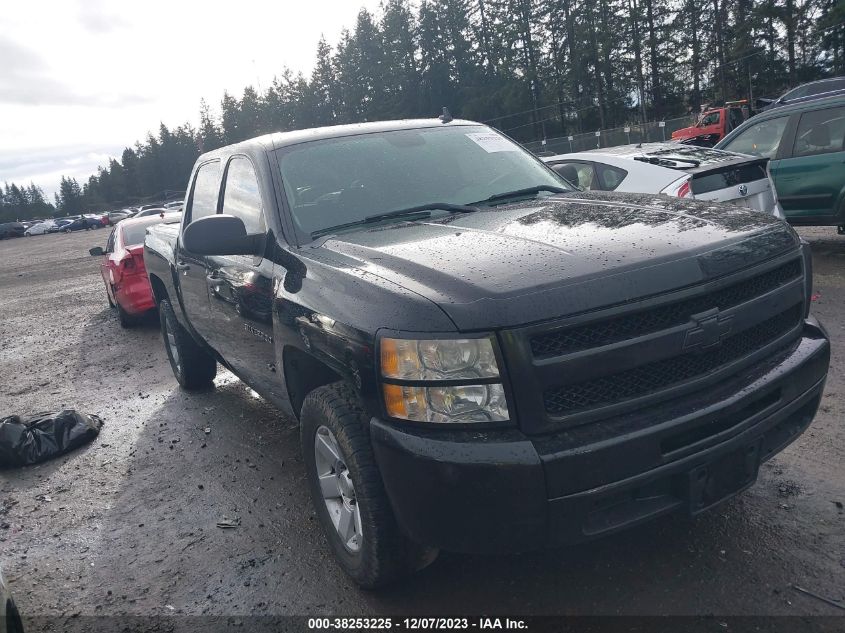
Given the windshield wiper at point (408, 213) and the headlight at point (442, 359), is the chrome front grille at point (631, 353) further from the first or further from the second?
the windshield wiper at point (408, 213)

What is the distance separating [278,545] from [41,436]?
2.75 m

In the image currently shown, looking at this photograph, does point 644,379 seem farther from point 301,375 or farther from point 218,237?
point 218,237

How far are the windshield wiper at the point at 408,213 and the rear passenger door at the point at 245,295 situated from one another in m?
0.35

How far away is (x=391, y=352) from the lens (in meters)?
2.36

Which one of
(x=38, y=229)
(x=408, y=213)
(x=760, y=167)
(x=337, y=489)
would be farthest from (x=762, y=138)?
(x=38, y=229)

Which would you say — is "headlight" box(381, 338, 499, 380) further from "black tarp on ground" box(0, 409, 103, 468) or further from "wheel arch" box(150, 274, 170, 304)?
"wheel arch" box(150, 274, 170, 304)

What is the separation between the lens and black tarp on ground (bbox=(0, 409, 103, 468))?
5.07m

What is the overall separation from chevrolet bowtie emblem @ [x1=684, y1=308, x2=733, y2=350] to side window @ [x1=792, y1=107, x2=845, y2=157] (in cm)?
657

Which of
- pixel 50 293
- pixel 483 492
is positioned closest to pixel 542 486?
pixel 483 492

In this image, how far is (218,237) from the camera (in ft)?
11.1

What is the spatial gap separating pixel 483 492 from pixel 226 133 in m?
113

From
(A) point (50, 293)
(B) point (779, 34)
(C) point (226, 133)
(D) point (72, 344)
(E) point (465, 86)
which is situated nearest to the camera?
(D) point (72, 344)

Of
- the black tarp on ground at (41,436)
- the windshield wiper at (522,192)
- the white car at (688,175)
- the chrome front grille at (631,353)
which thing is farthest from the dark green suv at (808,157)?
the black tarp on ground at (41,436)

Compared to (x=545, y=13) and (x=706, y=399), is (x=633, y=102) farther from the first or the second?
(x=706, y=399)
